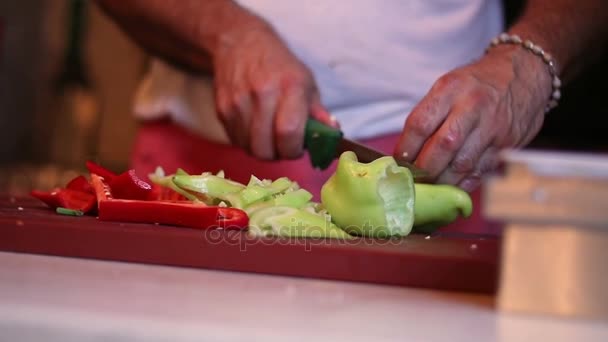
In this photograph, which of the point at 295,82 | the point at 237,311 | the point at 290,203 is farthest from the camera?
the point at 295,82

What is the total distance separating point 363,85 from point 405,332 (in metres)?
0.80

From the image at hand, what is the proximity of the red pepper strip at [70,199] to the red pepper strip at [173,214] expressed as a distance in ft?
0.17

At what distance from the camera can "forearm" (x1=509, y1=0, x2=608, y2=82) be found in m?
1.09

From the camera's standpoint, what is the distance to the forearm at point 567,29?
109cm

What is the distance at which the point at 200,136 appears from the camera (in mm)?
1275

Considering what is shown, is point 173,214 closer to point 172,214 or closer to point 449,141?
point 172,214

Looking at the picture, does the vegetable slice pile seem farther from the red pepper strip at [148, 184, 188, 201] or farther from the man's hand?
the man's hand

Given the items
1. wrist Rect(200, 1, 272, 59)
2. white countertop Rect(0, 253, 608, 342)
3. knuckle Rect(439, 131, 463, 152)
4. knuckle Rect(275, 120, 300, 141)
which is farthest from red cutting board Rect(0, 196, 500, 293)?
wrist Rect(200, 1, 272, 59)

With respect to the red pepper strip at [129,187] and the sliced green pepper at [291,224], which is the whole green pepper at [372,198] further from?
the red pepper strip at [129,187]

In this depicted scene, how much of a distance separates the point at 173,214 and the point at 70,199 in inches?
5.6

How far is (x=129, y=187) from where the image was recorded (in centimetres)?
76

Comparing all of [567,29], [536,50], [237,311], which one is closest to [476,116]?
[536,50]

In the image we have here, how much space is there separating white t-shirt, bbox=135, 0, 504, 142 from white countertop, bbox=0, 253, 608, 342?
0.65m

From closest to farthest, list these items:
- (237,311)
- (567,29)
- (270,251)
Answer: (237,311) < (270,251) < (567,29)
